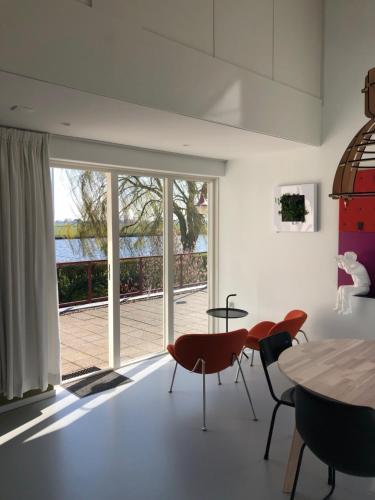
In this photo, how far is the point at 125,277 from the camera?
4.84 m

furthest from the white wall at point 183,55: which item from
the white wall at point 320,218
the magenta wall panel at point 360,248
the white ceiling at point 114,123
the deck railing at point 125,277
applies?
the deck railing at point 125,277

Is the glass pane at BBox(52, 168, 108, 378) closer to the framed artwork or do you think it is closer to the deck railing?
the deck railing

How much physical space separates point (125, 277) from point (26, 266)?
4.36 feet

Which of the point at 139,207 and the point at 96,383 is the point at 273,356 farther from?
the point at 139,207

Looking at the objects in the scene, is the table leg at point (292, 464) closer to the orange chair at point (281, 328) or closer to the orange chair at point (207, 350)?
the orange chair at point (207, 350)

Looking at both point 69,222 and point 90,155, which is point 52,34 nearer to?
point 90,155

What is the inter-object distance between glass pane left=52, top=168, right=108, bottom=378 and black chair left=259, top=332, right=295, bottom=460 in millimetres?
2237

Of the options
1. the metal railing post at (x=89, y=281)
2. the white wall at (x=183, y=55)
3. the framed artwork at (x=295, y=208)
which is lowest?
the metal railing post at (x=89, y=281)

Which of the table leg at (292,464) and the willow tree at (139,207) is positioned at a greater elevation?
the willow tree at (139,207)

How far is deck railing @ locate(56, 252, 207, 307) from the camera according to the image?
178 inches

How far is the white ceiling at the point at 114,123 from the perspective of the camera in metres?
2.70

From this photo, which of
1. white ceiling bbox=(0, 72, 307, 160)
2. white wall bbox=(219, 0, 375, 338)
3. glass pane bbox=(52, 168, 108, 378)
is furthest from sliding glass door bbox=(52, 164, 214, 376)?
white ceiling bbox=(0, 72, 307, 160)

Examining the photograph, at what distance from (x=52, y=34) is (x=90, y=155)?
5.88ft

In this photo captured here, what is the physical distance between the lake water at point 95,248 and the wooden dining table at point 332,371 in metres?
2.47
